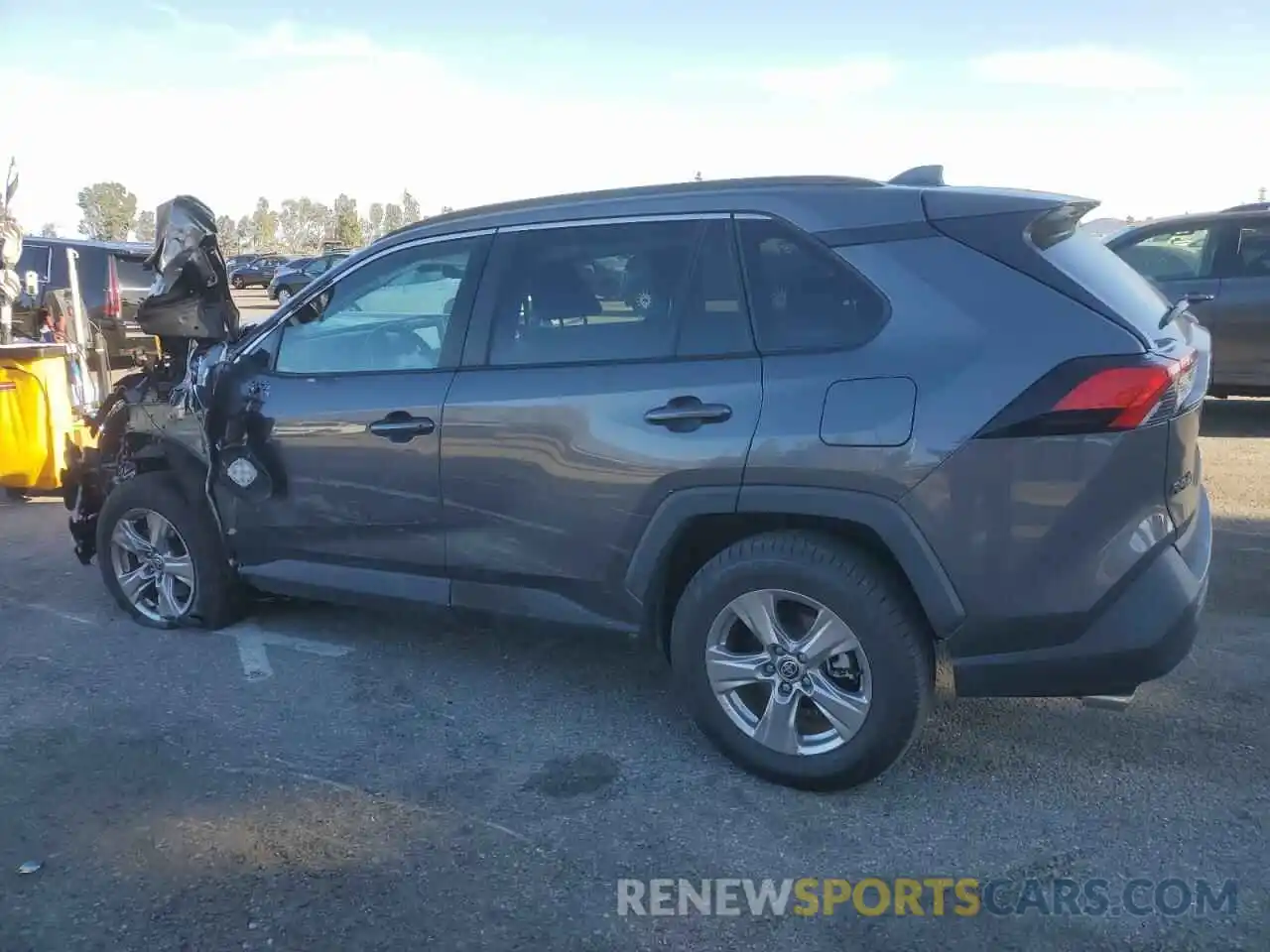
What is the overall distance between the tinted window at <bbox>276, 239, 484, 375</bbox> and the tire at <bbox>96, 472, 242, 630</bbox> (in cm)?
89

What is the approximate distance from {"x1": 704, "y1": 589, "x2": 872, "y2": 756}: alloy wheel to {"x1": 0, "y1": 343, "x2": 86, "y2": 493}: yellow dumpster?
5307mm

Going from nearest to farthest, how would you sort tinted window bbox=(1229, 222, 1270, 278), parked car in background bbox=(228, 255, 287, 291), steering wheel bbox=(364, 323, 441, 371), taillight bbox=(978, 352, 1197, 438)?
taillight bbox=(978, 352, 1197, 438), steering wheel bbox=(364, 323, 441, 371), tinted window bbox=(1229, 222, 1270, 278), parked car in background bbox=(228, 255, 287, 291)

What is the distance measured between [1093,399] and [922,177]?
1.11 metres

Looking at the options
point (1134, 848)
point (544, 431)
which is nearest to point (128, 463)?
point (544, 431)

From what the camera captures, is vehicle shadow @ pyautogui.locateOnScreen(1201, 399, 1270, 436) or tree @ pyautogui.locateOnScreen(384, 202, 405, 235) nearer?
vehicle shadow @ pyautogui.locateOnScreen(1201, 399, 1270, 436)

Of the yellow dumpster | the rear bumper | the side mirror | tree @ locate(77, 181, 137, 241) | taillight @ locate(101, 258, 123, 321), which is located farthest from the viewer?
tree @ locate(77, 181, 137, 241)

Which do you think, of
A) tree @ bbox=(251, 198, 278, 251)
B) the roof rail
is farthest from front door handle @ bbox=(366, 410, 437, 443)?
tree @ bbox=(251, 198, 278, 251)

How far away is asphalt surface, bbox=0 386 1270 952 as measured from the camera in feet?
9.53

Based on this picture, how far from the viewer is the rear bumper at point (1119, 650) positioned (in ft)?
10.4

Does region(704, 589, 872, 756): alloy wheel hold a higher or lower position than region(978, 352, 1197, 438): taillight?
lower

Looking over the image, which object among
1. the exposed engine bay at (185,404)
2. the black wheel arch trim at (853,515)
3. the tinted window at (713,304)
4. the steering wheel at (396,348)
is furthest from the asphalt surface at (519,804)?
the steering wheel at (396,348)

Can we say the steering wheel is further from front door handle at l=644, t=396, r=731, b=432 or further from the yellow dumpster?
the yellow dumpster

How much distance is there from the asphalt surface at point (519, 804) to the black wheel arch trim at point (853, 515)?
64cm

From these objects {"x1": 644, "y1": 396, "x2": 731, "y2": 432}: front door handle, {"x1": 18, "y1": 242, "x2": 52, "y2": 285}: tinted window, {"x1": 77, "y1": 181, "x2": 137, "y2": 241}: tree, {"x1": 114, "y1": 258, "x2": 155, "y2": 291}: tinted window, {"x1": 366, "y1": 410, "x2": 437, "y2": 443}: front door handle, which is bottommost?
{"x1": 366, "y1": 410, "x2": 437, "y2": 443}: front door handle
